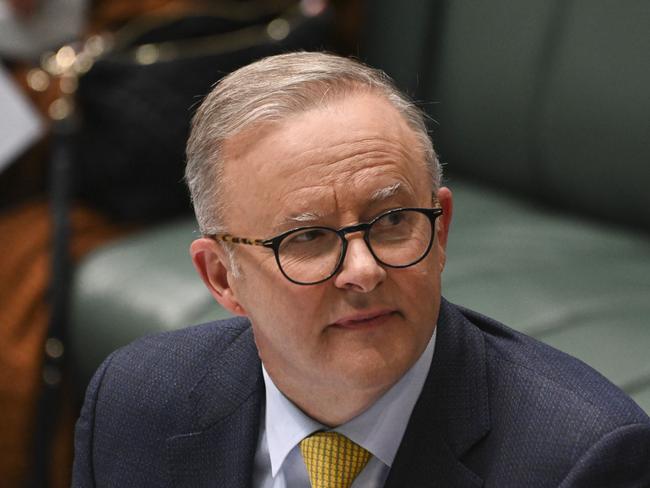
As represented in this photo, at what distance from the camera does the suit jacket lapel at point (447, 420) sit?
40.8 inches

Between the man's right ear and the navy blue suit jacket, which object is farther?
the man's right ear

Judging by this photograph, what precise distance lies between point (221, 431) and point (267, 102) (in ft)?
1.17

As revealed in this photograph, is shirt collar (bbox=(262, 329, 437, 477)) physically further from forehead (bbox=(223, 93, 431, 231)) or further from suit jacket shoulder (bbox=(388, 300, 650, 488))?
forehead (bbox=(223, 93, 431, 231))

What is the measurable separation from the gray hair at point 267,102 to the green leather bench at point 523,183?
0.71 m

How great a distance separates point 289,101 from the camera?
1.03 meters

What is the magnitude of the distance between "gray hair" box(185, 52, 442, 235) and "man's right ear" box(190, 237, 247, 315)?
23 mm

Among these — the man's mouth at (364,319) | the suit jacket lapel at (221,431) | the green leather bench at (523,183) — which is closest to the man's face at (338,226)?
the man's mouth at (364,319)

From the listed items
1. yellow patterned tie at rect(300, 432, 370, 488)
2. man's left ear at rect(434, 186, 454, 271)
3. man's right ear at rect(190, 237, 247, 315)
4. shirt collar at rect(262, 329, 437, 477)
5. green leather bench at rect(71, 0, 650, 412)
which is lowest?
green leather bench at rect(71, 0, 650, 412)

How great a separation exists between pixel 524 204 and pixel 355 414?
135 centimetres

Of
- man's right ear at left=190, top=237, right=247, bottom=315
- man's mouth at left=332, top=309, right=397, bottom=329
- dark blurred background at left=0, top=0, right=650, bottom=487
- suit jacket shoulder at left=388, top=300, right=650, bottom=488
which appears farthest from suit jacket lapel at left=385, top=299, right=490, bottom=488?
dark blurred background at left=0, top=0, right=650, bottom=487

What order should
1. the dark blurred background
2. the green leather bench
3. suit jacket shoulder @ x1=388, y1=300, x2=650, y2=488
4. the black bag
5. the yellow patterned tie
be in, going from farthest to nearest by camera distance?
the black bag, the dark blurred background, the green leather bench, the yellow patterned tie, suit jacket shoulder @ x1=388, y1=300, x2=650, y2=488

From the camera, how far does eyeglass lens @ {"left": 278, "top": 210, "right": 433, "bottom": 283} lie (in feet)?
3.27

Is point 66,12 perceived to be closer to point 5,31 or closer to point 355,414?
point 5,31

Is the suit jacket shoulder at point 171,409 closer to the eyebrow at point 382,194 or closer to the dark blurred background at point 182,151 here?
the eyebrow at point 382,194
